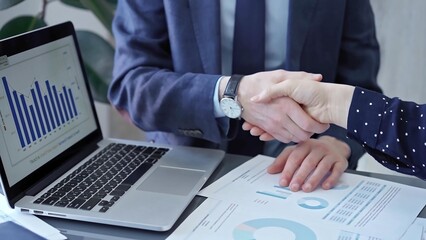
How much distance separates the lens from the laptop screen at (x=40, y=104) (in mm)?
917

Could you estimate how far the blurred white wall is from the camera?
1.50 meters

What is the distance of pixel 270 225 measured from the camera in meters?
0.84

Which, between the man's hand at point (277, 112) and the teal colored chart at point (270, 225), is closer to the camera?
the teal colored chart at point (270, 225)

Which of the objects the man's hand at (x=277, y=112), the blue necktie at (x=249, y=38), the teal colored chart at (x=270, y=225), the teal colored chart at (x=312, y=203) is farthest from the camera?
the blue necktie at (x=249, y=38)

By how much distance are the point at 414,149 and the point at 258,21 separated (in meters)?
0.46

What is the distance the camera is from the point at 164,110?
3.74 ft

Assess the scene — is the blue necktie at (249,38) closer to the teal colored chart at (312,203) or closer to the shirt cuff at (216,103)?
the shirt cuff at (216,103)

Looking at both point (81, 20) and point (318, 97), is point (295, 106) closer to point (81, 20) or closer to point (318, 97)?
point (318, 97)

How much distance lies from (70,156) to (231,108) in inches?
12.2

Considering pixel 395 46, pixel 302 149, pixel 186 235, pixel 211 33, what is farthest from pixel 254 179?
pixel 395 46

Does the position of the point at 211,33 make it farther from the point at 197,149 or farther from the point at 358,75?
the point at 358,75

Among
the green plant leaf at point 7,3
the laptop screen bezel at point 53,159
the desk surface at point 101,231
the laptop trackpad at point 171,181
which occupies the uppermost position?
the green plant leaf at point 7,3

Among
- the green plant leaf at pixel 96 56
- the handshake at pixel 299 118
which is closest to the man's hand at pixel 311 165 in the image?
the handshake at pixel 299 118

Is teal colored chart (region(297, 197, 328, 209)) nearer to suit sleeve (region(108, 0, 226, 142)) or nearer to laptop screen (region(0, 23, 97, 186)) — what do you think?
suit sleeve (region(108, 0, 226, 142))
